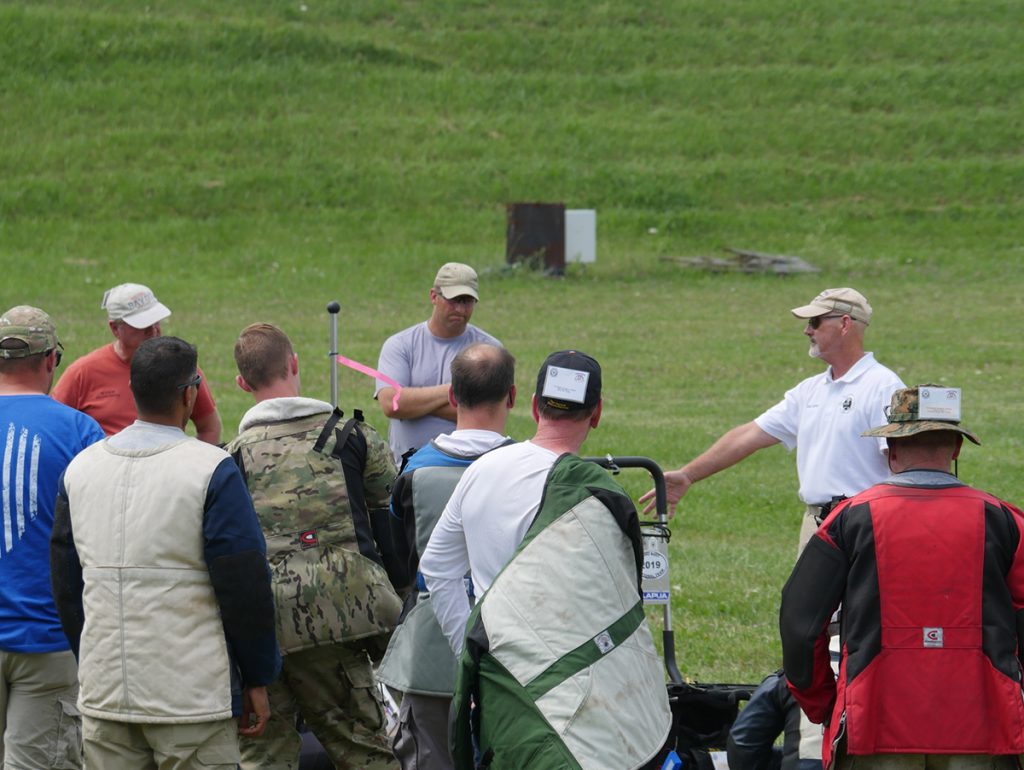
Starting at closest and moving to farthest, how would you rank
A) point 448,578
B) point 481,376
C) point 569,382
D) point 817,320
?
point 569,382 → point 448,578 → point 481,376 → point 817,320

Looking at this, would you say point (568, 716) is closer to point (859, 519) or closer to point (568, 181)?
point (859, 519)

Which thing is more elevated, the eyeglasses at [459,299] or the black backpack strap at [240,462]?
the eyeglasses at [459,299]

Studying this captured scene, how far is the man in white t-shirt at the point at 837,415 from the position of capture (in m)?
6.59

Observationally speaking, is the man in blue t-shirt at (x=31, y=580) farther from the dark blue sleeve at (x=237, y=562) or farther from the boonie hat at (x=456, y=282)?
the boonie hat at (x=456, y=282)

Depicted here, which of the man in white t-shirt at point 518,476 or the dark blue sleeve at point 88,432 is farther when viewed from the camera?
the dark blue sleeve at point 88,432

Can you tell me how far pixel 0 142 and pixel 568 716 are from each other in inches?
1277

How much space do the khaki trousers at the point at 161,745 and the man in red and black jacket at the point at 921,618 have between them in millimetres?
1756

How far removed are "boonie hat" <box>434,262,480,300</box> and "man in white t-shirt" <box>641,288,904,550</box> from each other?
1452 millimetres

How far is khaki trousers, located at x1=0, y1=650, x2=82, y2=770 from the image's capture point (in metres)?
5.22

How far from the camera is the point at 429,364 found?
294 inches

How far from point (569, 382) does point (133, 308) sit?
9.67 ft

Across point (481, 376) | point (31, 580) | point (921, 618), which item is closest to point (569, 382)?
point (481, 376)

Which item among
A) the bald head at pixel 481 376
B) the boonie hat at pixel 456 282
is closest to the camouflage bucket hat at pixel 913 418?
the bald head at pixel 481 376

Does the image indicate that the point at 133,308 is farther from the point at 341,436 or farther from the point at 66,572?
the point at 66,572
